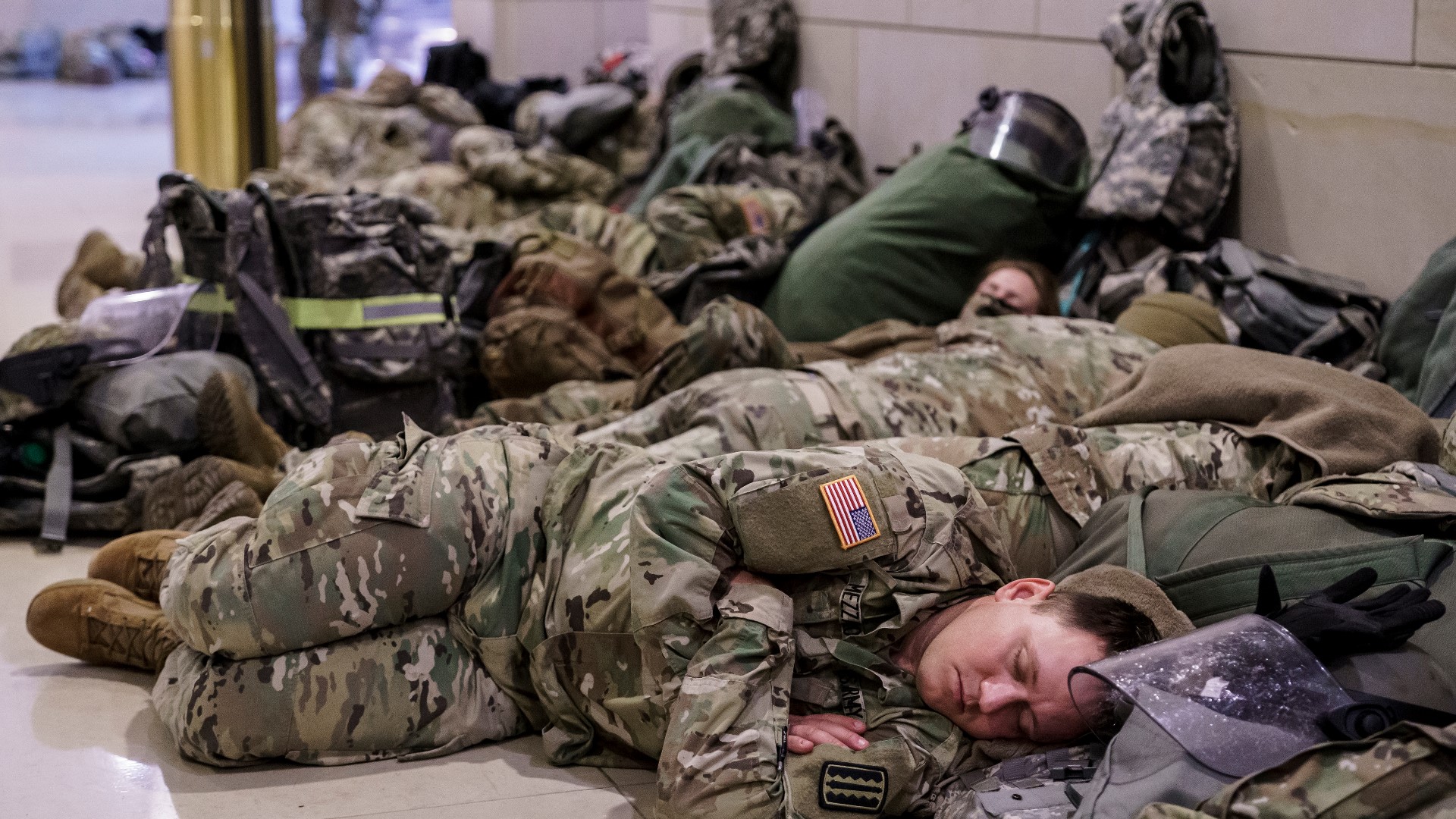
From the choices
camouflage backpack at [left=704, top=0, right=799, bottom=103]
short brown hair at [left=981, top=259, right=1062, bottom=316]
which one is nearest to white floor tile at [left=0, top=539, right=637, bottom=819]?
short brown hair at [left=981, top=259, right=1062, bottom=316]

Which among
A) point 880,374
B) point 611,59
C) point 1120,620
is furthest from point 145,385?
point 611,59

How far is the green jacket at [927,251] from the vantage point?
3846mm

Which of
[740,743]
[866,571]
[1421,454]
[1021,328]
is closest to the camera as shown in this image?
[740,743]

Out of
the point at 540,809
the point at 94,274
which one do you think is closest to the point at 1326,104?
the point at 540,809

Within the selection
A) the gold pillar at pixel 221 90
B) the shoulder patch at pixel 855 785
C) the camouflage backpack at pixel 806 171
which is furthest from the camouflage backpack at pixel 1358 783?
the gold pillar at pixel 221 90

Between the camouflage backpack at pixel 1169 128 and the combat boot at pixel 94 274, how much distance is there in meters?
2.94

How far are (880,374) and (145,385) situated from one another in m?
1.60

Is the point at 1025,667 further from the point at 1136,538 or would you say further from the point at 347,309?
the point at 347,309

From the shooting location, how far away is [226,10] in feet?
20.8

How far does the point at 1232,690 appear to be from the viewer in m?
1.63

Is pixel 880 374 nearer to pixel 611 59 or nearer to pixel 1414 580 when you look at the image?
pixel 1414 580

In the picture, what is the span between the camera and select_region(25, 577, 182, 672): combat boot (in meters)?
2.27

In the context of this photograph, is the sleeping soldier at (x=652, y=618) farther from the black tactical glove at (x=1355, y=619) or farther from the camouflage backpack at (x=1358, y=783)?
the camouflage backpack at (x=1358, y=783)

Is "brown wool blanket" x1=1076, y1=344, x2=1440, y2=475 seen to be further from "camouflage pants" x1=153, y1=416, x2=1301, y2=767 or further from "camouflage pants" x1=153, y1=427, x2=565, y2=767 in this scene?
"camouflage pants" x1=153, y1=427, x2=565, y2=767
